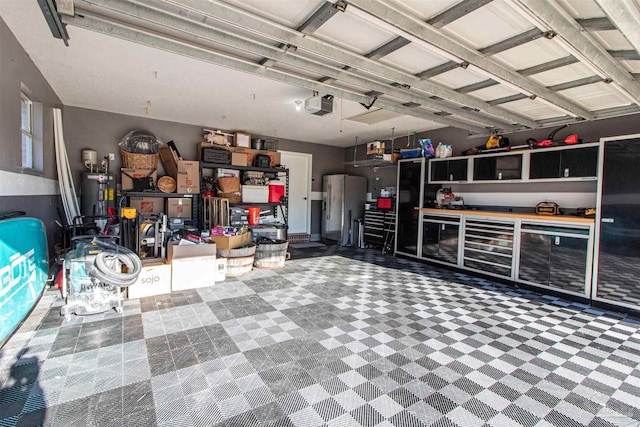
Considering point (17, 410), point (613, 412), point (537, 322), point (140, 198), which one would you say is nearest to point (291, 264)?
point (140, 198)

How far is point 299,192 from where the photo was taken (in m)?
8.05

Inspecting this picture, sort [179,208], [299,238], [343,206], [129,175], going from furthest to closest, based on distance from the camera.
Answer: [299,238] → [343,206] → [179,208] → [129,175]

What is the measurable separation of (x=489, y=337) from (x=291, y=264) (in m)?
3.27

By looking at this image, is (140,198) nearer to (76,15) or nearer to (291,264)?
(291,264)

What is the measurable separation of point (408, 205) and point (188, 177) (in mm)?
4307

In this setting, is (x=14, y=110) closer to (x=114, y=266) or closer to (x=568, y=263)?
(x=114, y=266)

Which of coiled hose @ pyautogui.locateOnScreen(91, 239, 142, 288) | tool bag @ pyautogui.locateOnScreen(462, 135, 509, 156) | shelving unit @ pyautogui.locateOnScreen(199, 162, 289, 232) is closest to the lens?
coiled hose @ pyautogui.locateOnScreen(91, 239, 142, 288)

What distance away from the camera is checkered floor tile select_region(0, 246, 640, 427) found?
1.76 m

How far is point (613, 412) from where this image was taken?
1867mm

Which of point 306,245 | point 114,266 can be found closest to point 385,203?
point 306,245

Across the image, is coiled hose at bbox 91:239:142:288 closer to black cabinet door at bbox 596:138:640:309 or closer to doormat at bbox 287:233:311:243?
doormat at bbox 287:233:311:243

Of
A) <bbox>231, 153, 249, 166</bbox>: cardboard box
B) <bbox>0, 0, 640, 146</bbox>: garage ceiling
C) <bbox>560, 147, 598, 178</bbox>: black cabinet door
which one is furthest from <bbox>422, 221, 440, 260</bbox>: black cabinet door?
<bbox>231, 153, 249, 166</bbox>: cardboard box

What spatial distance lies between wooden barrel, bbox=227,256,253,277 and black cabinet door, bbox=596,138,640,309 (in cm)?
451

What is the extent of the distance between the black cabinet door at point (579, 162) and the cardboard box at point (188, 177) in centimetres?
587
